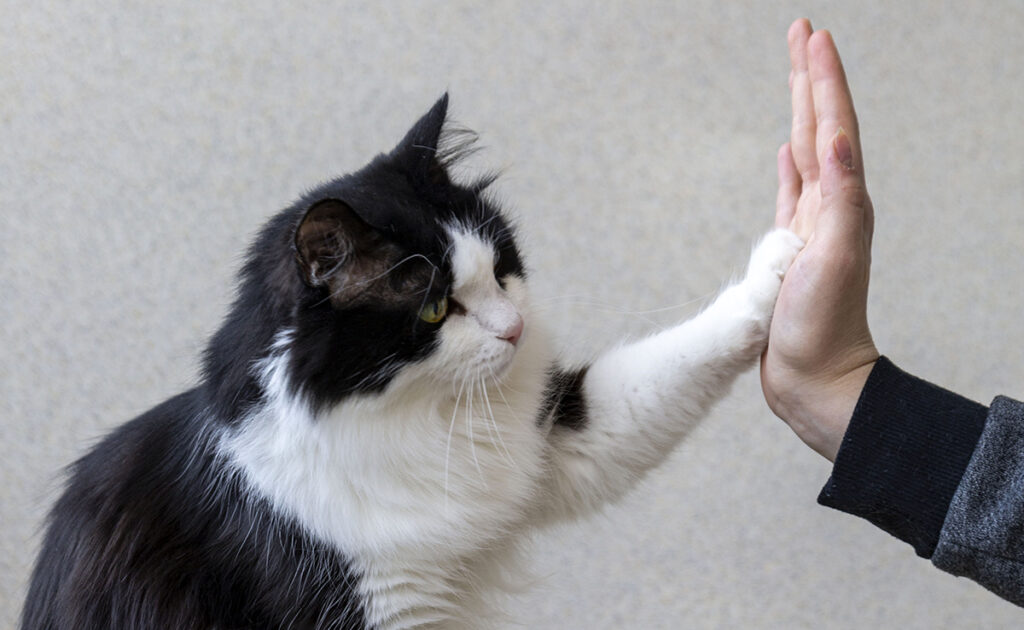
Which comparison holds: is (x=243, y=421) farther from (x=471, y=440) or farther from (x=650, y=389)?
(x=650, y=389)

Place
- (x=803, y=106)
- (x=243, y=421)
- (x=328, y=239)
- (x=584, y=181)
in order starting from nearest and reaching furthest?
(x=328, y=239)
(x=243, y=421)
(x=803, y=106)
(x=584, y=181)

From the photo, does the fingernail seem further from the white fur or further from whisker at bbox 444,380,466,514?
whisker at bbox 444,380,466,514

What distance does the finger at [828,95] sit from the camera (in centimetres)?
100

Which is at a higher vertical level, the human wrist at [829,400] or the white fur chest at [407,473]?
the white fur chest at [407,473]

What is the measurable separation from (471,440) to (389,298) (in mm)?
230

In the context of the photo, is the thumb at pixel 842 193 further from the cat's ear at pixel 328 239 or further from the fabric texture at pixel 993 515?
the cat's ear at pixel 328 239

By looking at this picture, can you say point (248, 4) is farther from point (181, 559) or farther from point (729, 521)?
point (729, 521)

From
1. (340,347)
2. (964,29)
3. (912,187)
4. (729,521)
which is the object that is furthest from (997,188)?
(340,347)

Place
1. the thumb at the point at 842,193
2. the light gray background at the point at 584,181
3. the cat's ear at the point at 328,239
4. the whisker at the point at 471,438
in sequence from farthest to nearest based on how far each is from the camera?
the light gray background at the point at 584,181 < the whisker at the point at 471,438 < the thumb at the point at 842,193 < the cat's ear at the point at 328,239

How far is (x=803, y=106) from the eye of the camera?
43.8 inches

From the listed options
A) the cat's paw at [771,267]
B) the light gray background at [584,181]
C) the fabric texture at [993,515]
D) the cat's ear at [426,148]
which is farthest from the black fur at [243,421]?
the light gray background at [584,181]

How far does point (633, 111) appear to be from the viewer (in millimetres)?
1907

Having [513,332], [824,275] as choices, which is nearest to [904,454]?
[824,275]

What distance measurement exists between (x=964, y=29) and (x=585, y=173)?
0.83 metres
